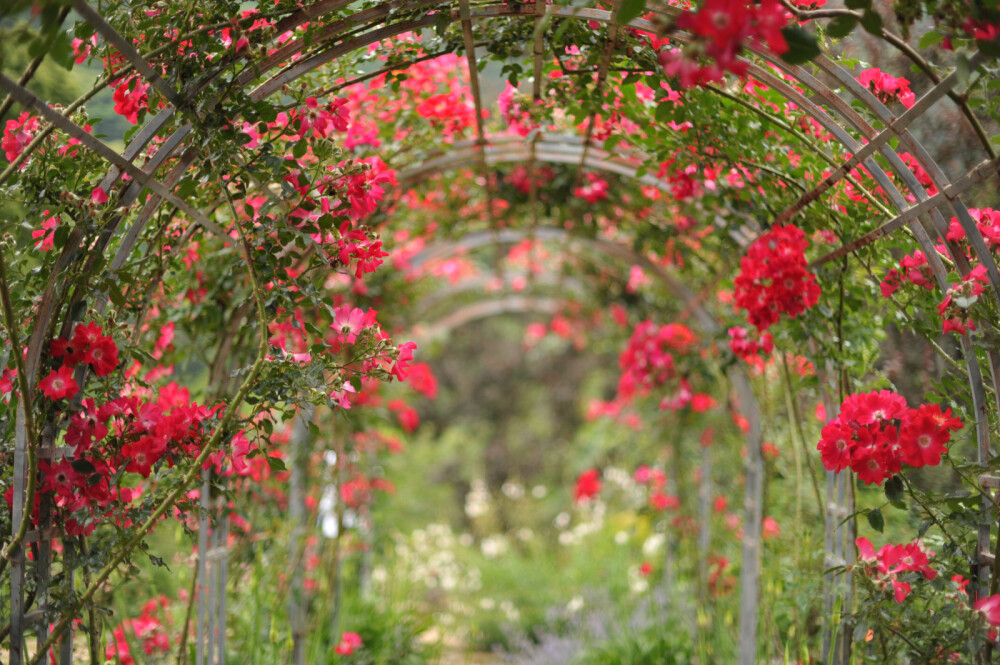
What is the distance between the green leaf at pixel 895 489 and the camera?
151 cm

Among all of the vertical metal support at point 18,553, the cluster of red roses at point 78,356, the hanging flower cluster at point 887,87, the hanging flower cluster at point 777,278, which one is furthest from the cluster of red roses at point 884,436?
the vertical metal support at point 18,553

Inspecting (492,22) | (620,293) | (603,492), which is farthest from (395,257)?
(603,492)

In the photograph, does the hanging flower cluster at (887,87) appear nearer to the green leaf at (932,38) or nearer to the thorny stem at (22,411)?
the green leaf at (932,38)

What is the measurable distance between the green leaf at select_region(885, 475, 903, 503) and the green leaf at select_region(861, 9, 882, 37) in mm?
865

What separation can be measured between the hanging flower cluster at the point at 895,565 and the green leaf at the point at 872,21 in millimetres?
1021

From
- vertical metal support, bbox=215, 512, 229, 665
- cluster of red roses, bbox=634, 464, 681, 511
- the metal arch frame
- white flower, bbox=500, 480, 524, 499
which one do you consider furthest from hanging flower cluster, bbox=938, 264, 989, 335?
white flower, bbox=500, 480, 524, 499

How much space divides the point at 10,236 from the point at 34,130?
0.73ft

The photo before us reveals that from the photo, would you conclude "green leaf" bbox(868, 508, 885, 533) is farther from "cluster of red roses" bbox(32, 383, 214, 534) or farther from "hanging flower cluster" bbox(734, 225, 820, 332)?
"cluster of red roses" bbox(32, 383, 214, 534)

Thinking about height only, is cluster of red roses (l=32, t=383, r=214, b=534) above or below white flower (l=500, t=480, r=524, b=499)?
below

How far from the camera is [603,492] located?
6348 mm

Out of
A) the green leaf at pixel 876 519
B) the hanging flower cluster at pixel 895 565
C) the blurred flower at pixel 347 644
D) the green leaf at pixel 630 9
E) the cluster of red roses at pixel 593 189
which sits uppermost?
the cluster of red roses at pixel 593 189

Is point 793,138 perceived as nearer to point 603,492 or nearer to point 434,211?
point 434,211

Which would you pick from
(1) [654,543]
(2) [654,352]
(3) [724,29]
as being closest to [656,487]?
(1) [654,543]

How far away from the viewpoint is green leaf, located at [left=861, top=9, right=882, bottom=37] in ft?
3.79
